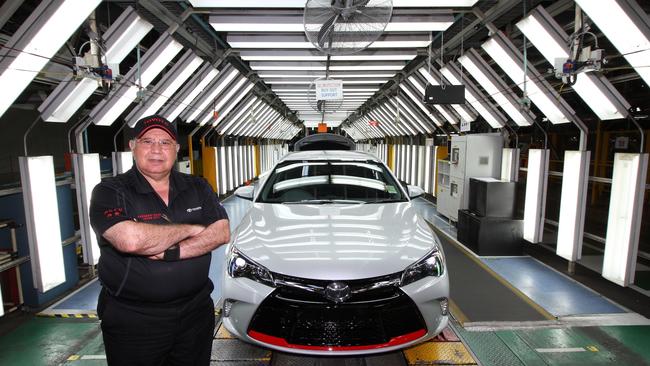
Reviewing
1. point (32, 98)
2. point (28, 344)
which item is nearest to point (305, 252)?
point (28, 344)

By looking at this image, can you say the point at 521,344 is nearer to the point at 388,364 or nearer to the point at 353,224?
the point at 388,364

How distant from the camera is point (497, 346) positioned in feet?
9.05

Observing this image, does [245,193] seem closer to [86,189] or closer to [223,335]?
[223,335]

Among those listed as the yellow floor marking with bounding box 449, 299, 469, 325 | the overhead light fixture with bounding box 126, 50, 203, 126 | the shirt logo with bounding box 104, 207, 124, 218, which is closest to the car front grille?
the shirt logo with bounding box 104, 207, 124, 218

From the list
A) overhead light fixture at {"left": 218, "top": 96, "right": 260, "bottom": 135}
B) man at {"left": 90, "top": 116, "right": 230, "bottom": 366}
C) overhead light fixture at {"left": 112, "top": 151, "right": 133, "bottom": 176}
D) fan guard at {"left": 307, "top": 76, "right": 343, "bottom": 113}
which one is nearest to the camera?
man at {"left": 90, "top": 116, "right": 230, "bottom": 366}

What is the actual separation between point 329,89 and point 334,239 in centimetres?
448

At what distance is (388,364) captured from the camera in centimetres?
251

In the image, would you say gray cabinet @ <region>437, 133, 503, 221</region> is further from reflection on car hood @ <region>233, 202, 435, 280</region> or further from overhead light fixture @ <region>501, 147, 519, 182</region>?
reflection on car hood @ <region>233, 202, 435, 280</region>

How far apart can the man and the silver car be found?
1.19 ft

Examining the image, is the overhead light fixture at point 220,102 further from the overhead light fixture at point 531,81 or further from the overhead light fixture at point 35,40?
the overhead light fixture at point 531,81

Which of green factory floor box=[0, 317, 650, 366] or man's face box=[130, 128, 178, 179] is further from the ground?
man's face box=[130, 128, 178, 179]

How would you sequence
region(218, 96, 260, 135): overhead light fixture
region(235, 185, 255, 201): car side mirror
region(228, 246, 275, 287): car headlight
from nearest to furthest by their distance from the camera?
region(228, 246, 275, 287): car headlight, region(235, 185, 255, 201): car side mirror, region(218, 96, 260, 135): overhead light fixture

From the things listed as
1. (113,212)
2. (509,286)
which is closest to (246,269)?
(113,212)

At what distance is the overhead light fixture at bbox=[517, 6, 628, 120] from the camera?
3639mm
